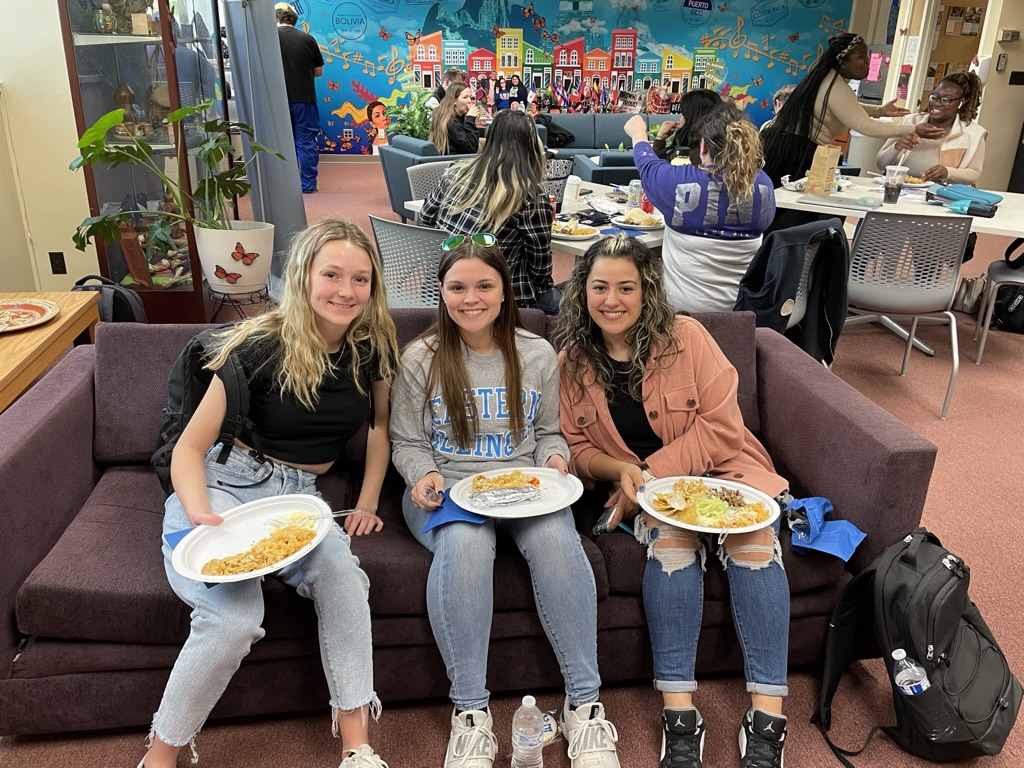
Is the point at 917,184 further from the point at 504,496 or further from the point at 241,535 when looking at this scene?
the point at 241,535

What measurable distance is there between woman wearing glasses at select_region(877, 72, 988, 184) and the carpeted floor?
165 centimetres

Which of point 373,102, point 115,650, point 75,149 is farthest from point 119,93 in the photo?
point 373,102

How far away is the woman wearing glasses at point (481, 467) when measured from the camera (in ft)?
5.82

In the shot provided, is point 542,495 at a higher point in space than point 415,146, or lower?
lower

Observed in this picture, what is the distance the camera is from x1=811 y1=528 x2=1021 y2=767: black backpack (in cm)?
179

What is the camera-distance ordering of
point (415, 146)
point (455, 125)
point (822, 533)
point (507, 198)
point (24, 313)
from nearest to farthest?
point (822, 533)
point (24, 313)
point (507, 198)
point (455, 125)
point (415, 146)

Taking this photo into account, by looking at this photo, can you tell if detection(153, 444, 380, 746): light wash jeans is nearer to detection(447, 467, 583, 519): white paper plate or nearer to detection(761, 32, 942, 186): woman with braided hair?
detection(447, 467, 583, 519): white paper plate

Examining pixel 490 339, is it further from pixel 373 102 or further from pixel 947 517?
pixel 373 102

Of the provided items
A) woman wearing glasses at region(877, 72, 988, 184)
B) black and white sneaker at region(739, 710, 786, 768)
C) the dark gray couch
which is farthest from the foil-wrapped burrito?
woman wearing glasses at region(877, 72, 988, 184)

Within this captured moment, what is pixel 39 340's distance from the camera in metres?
2.48

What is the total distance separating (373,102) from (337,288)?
27.0ft

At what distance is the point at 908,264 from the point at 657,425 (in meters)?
2.09

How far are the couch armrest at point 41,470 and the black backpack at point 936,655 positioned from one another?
1817 millimetres

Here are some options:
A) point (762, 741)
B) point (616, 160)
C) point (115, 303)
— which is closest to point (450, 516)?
point (762, 741)
